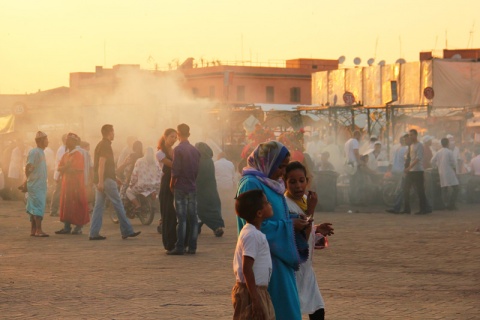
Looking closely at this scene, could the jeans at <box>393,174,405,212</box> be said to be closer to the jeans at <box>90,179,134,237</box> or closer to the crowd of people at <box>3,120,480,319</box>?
the crowd of people at <box>3,120,480,319</box>

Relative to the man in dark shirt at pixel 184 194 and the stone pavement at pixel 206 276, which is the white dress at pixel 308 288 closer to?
the stone pavement at pixel 206 276

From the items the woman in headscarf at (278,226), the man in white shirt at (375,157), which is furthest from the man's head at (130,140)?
the woman in headscarf at (278,226)

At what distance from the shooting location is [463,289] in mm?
10719

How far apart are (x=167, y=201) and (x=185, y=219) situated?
576 mm

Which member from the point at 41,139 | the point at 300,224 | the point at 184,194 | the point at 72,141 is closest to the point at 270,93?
the point at 72,141

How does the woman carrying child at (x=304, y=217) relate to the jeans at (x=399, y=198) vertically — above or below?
above

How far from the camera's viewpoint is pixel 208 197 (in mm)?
17391

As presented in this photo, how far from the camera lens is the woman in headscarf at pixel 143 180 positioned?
797 inches

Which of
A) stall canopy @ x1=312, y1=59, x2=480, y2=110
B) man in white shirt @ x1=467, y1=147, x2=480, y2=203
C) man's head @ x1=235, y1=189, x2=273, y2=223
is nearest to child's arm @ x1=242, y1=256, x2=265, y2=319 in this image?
man's head @ x1=235, y1=189, x2=273, y2=223

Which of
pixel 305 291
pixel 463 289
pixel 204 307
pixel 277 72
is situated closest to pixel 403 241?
pixel 463 289

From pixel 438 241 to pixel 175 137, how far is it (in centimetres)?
439

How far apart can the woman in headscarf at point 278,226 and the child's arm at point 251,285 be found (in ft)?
0.85

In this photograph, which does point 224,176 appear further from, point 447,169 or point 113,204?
point 447,169

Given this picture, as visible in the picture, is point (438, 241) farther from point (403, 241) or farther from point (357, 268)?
point (357, 268)
